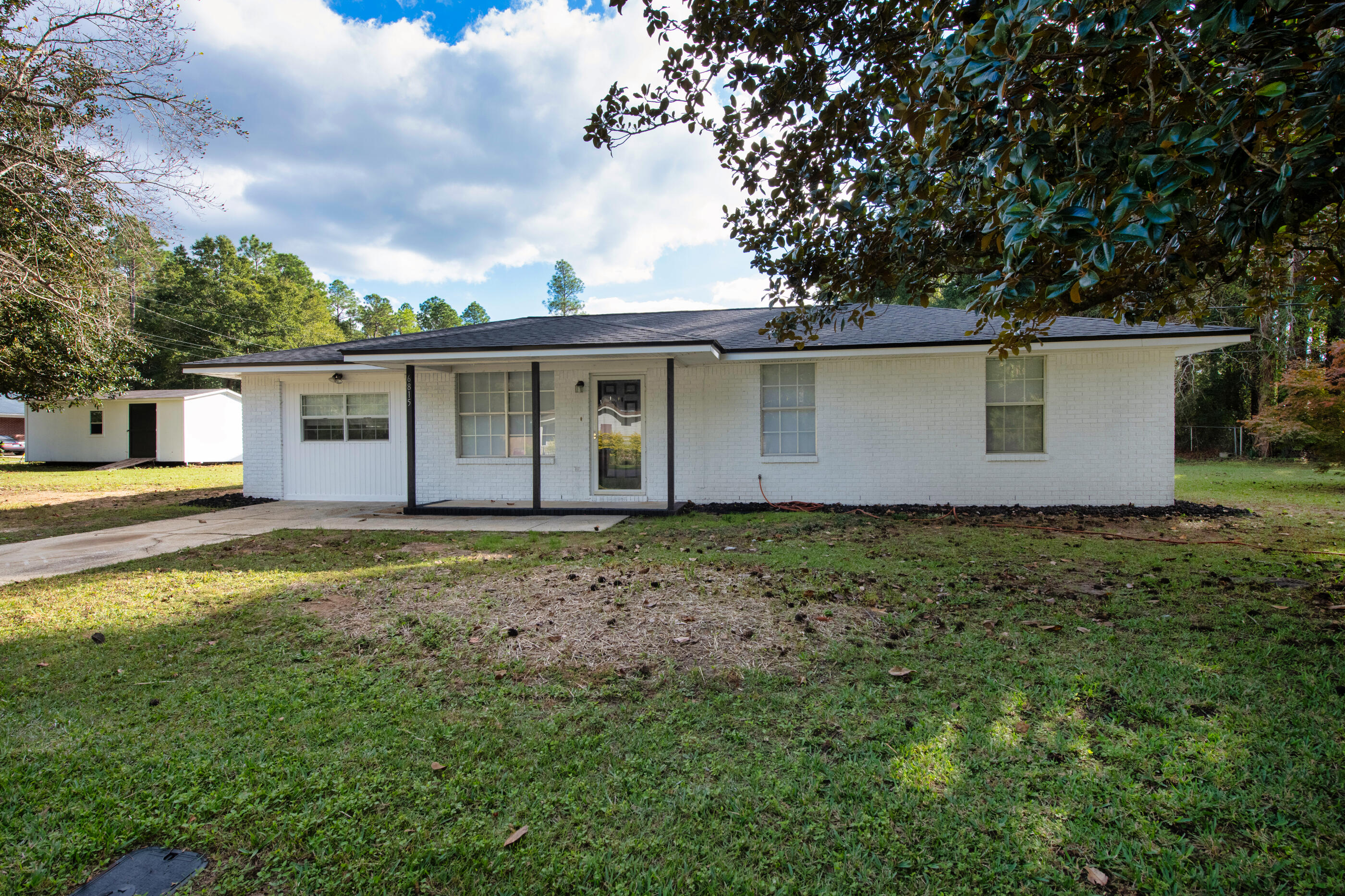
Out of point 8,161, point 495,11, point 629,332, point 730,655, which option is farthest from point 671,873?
point 8,161

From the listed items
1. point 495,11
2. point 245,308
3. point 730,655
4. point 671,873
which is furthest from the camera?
point 245,308

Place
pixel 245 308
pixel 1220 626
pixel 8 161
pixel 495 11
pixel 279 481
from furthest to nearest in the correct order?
pixel 245 308
pixel 279 481
pixel 495 11
pixel 8 161
pixel 1220 626

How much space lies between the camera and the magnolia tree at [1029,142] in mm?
1797

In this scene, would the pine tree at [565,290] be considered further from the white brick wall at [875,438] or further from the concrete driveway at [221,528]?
the concrete driveway at [221,528]

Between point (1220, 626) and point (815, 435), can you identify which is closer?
point (1220, 626)

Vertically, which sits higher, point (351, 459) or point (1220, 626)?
point (351, 459)

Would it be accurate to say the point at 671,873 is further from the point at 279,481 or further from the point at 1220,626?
the point at 279,481

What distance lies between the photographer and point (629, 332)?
32.0 ft

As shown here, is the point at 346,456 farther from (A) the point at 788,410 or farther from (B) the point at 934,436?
(B) the point at 934,436

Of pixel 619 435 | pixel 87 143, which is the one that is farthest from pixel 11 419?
pixel 619 435

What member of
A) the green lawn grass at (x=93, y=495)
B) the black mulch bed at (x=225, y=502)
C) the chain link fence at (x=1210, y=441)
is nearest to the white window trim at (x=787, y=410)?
the black mulch bed at (x=225, y=502)

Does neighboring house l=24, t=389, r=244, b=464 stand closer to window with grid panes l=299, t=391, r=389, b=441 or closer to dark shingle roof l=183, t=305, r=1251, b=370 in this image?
dark shingle roof l=183, t=305, r=1251, b=370

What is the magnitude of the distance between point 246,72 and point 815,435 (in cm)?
1121

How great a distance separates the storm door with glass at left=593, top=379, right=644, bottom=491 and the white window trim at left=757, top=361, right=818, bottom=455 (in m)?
2.09
